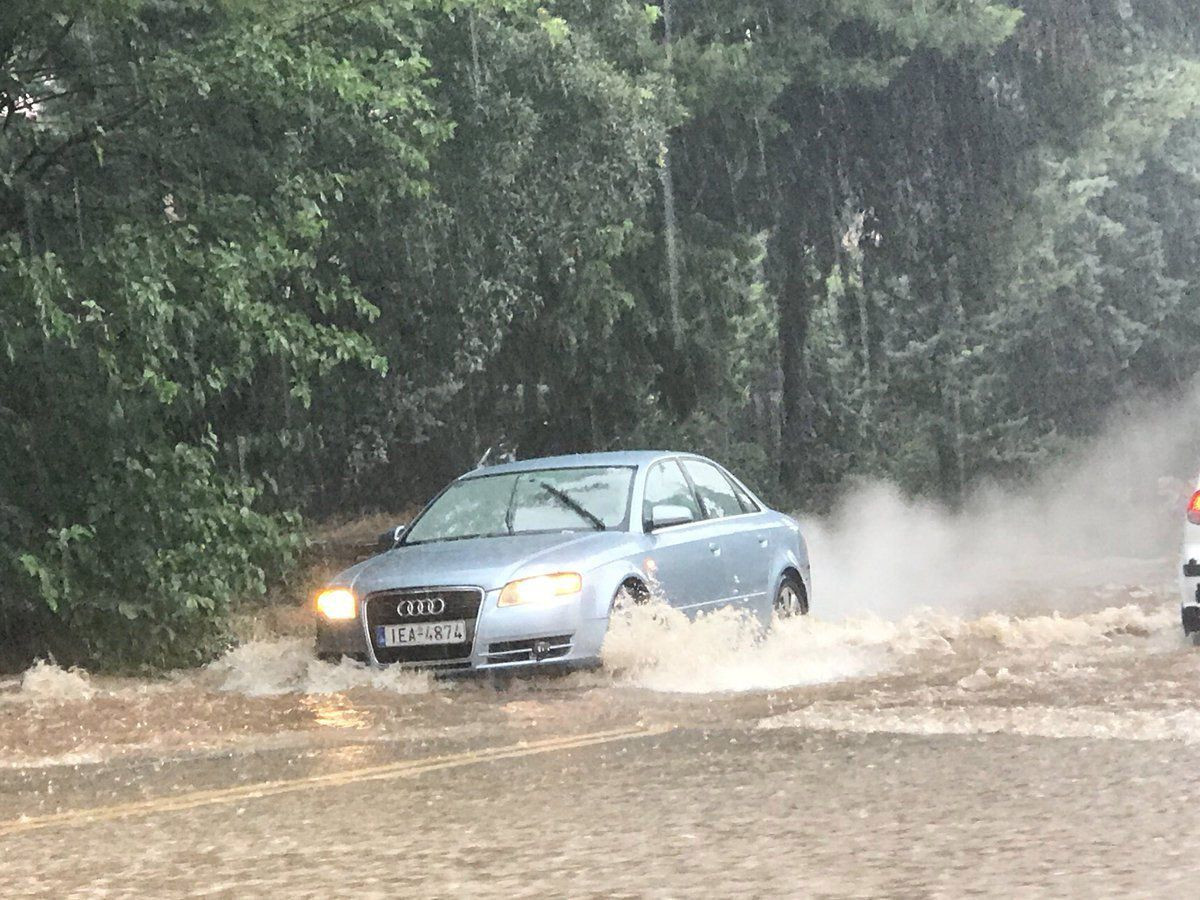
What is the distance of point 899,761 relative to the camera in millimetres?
8070

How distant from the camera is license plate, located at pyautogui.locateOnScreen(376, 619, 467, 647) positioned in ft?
38.3

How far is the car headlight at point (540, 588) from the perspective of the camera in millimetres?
11656

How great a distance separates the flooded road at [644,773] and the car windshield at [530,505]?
0.99 metres

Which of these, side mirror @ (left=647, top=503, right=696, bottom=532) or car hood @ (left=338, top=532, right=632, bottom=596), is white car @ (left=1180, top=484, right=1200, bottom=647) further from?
car hood @ (left=338, top=532, right=632, bottom=596)

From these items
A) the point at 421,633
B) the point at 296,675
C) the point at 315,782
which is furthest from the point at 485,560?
the point at 315,782

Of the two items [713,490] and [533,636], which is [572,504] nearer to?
[713,490]

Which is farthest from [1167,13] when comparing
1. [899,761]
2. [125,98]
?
[899,761]

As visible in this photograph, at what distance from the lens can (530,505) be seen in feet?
43.0

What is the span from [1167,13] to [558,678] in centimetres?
2798

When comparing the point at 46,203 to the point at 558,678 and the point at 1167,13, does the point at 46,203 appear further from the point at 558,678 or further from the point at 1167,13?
the point at 1167,13

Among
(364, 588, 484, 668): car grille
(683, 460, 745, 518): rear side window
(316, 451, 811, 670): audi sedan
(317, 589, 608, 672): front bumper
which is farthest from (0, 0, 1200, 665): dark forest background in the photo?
(317, 589, 608, 672): front bumper

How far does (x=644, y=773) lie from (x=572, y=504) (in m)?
5.11

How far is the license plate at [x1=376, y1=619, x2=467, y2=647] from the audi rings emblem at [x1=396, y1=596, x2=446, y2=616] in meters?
0.06

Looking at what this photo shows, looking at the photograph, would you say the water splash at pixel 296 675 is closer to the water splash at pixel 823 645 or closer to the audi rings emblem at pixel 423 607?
the audi rings emblem at pixel 423 607
